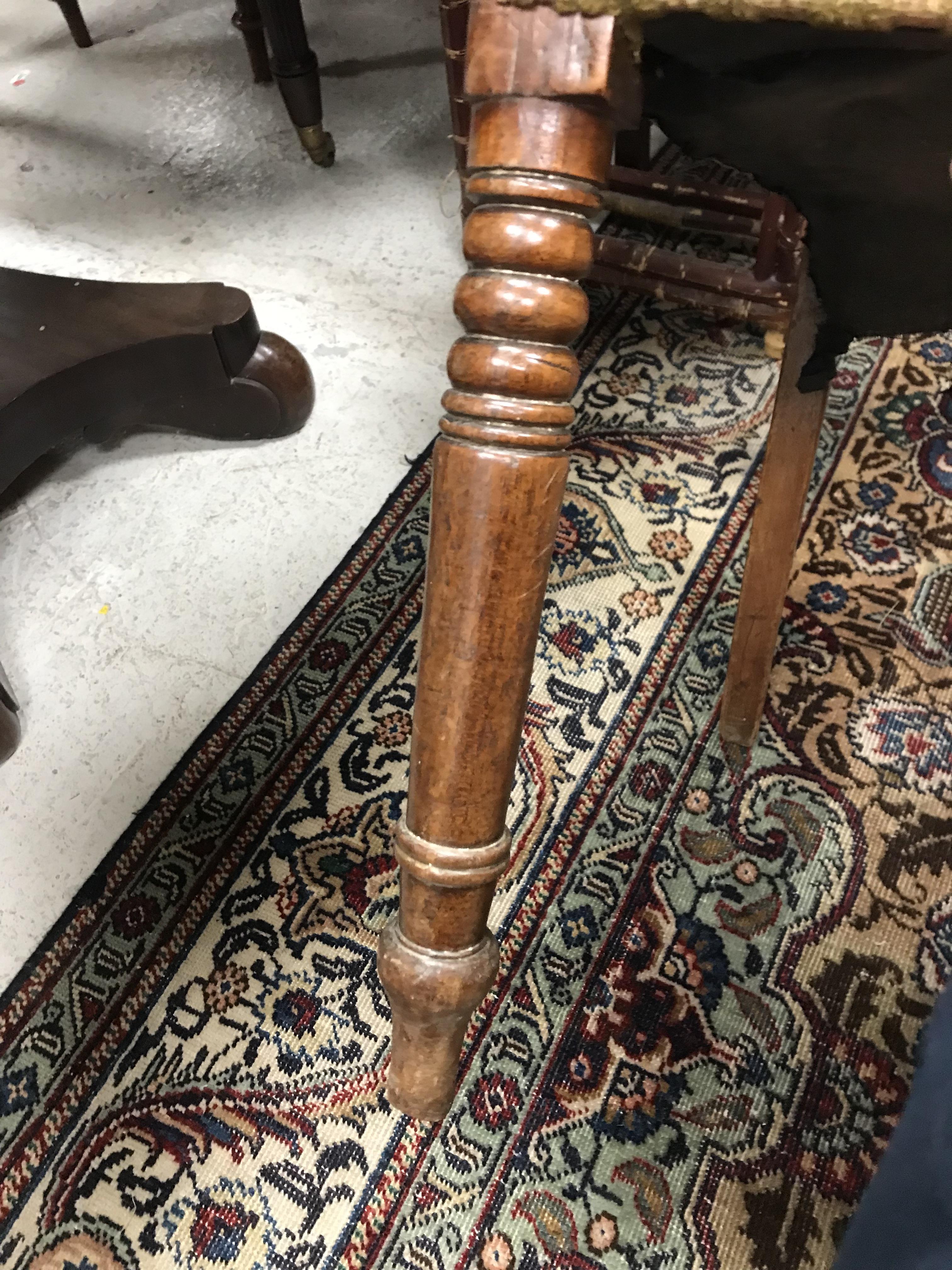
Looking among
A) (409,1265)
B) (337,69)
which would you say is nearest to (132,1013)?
(409,1265)

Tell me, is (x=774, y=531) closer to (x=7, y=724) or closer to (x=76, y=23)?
(x=7, y=724)

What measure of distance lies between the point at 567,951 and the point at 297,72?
1417 mm

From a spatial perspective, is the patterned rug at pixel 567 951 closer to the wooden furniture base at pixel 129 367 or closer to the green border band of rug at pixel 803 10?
the wooden furniture base at pixel 129 367

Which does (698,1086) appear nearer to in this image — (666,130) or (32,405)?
(666,130)

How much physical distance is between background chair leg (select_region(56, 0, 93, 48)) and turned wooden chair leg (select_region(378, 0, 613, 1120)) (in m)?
2.11

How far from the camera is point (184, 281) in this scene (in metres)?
1.45

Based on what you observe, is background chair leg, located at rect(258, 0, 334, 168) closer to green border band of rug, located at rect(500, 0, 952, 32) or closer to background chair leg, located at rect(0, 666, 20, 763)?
background chair leg, located at rect(0, 666, 20, 763)

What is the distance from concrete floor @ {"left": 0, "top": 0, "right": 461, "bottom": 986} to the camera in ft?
3.15

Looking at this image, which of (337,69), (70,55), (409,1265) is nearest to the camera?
(409,1265)

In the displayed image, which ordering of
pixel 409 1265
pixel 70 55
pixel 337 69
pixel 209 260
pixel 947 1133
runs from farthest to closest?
pixel 70 55
pixel 337 69
pixel 209 260
pixel 409 1265
pixel 947 1133

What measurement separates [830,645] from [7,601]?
944mm

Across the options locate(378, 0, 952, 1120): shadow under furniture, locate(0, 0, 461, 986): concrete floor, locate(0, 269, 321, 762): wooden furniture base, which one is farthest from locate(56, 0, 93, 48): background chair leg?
locate(378, 0, 952, 1120): shadow under furniture

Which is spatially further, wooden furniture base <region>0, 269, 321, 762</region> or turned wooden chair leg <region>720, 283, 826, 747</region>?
wooden furniture base <region>0, 269, 321, 762</region>

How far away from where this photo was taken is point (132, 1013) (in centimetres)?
77
